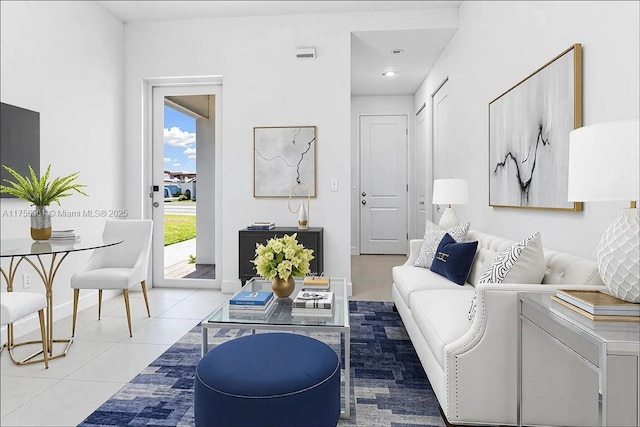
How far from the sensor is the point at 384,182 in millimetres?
6770

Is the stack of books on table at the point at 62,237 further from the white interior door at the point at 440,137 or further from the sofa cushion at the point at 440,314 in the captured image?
the white interior door at the point at 440,137

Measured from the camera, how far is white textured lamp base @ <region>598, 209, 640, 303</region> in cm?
121

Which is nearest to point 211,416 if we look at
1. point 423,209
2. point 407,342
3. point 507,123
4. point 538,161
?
point 407,342

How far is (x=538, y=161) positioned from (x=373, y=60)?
3083 mm

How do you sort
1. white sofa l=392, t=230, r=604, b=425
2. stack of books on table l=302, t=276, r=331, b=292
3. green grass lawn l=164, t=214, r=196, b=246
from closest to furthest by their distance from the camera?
white sofa l=392, t=230, r=604, b=425 < stack of books on table l=302, t=276, r=331, b=292 < green grass lawn l=164, t=214, r=196, b=246

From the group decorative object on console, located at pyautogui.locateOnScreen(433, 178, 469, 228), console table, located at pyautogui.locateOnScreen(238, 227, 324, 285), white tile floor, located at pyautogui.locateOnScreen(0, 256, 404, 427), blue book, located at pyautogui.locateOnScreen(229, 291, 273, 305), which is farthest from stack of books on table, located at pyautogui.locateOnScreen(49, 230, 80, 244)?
decorative object on console, located at pyautogui.locateOnScreen(433, 178, 469, 228)

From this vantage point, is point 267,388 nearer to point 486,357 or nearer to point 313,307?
point 313,307

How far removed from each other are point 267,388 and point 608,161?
4.10 feet

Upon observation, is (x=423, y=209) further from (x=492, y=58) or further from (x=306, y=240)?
(x=492, y=58)

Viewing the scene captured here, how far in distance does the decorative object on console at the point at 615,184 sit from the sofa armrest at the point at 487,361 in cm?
35

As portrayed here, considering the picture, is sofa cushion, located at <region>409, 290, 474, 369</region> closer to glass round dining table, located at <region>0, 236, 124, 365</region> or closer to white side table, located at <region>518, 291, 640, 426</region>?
white side table, located at <region>518, 291, 640, 426</region>

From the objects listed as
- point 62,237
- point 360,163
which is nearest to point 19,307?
point 62,237

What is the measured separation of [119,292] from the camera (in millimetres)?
4168

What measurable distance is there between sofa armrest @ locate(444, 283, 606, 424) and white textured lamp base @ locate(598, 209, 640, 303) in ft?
1.07
